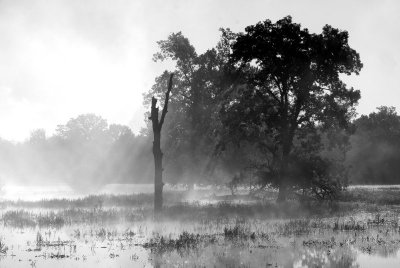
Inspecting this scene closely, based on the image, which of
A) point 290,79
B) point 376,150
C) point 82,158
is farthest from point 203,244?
point 376,150

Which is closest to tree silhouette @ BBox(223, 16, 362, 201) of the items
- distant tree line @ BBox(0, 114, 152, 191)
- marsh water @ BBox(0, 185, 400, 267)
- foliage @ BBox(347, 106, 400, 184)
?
marsh water @ BBox(0, 185, 400, 267)

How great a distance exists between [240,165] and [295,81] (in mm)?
15634

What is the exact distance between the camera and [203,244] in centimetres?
1809

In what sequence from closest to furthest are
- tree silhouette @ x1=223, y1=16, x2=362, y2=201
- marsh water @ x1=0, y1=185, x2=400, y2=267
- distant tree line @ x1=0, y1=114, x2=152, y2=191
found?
marsh water @ x1=0, y1=185, x2=400, y2=267 < tree silhouette @ x1=223, y1=16, x2=362, y2=201 < distant tree line @ x1=0, y1=114, x2=152, y2=191

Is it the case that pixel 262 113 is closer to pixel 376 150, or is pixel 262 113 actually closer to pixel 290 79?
pixel 290 79

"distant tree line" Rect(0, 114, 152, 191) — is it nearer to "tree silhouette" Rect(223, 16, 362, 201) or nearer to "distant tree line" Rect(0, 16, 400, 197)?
"distant tree line" Rect(0, 16, 400, 197)

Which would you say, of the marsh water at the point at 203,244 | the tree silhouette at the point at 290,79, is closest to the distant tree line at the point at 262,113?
the tree silhouette at the point at 290,79

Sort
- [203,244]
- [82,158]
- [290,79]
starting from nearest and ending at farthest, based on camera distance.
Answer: [203,244] < [290,79] < [82,158]

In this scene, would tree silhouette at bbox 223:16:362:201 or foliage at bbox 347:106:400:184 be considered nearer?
tree silhouette at bbox 223:16:362:201

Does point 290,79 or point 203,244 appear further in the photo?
point 290,79

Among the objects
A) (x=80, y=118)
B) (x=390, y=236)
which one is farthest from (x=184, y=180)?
(x=80, y=118)

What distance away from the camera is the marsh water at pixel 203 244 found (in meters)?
14.9

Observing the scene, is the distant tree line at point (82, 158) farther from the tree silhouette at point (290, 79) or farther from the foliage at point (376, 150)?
the tree silhouette at point (290, 79)

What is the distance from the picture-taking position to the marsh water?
49.0 feet
